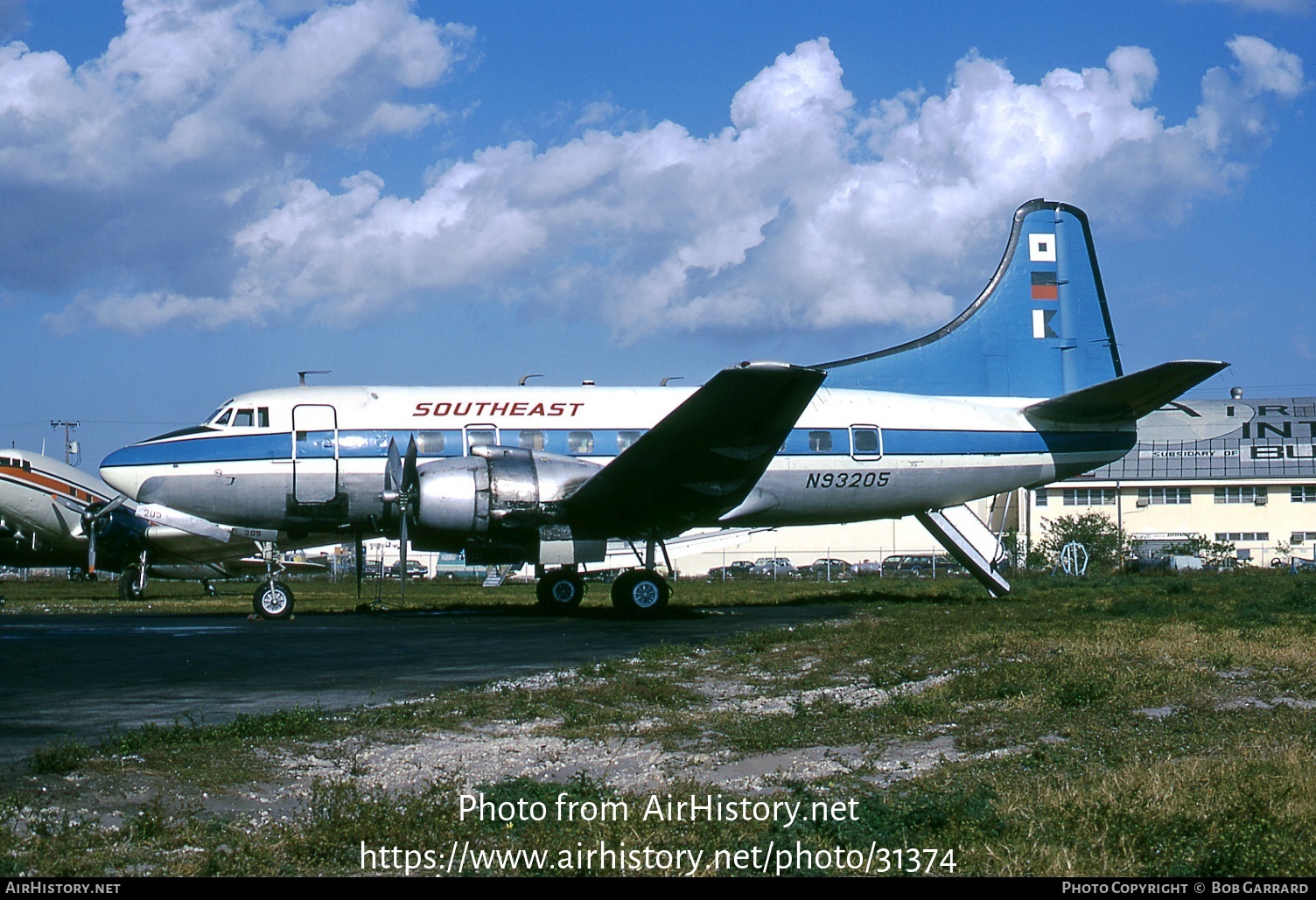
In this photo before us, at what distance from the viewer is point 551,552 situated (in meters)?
21.0

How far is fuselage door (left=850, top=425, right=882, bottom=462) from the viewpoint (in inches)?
929

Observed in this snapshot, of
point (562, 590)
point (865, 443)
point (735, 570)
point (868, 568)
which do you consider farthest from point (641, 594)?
point (868, 568)

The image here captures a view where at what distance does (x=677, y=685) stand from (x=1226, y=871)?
6578mm

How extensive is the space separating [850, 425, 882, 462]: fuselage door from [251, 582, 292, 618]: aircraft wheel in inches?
450

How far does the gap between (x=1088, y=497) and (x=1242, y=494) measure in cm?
984

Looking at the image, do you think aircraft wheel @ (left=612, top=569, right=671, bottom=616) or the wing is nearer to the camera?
the wing

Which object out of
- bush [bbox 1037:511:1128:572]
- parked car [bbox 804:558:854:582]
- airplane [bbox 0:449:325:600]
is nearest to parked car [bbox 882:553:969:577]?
parked car [bbox 804:558:854:582]

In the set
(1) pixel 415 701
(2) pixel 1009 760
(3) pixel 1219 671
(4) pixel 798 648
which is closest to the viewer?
(2) pixel 1009 760

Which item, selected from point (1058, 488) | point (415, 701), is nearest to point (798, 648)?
point (415, 701)

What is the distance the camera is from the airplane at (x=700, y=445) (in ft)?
66.1

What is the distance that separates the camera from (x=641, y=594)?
70.0ft

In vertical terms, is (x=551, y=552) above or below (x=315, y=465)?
below

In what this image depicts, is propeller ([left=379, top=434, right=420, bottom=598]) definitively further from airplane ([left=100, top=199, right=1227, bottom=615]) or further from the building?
the building
